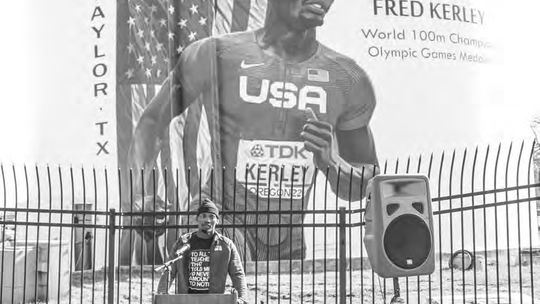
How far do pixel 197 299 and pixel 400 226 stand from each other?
1659mm

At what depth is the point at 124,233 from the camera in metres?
16.1

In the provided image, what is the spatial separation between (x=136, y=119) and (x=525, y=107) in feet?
35.4

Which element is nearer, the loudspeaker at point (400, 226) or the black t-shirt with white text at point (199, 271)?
the loudspeaker at point (400, 226)

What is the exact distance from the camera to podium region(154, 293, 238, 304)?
4.98 m

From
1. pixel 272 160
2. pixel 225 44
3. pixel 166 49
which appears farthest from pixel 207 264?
pixel 166 49

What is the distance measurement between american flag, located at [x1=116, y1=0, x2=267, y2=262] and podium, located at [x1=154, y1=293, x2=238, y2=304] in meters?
10.9

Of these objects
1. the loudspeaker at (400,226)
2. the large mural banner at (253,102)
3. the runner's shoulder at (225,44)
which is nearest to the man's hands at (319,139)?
the large mural banner at (253,102)

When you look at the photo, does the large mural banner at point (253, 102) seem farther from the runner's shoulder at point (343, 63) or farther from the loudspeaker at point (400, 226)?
the loudspeaker at point (400, 226)

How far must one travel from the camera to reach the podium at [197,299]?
4.98 m

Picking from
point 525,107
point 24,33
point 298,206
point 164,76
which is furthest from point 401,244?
point 525,107

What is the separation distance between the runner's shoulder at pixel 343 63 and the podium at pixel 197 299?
38.5ft

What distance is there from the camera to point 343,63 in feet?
53.6

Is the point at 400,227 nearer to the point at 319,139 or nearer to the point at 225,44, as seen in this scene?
the point at 319,139

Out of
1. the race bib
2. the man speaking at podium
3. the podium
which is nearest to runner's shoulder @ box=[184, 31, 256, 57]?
the race bib
